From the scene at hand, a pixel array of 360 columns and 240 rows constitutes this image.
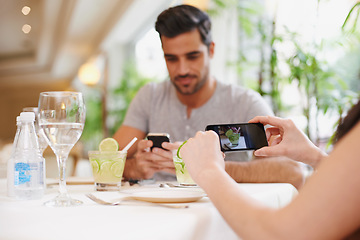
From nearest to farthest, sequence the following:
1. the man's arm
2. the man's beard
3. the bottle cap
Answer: the bottle cap, the man's arm, the man's beard

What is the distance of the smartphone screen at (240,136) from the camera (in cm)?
116

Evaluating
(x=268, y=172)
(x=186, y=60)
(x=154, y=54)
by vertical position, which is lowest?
(x=268, y=172)

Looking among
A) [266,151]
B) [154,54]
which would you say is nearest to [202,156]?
[266,151]

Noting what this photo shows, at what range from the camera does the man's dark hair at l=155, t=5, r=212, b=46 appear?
7.52ft

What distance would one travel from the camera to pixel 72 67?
41.2 feet

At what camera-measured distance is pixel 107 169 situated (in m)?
1.30

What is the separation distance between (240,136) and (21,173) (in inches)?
25.6

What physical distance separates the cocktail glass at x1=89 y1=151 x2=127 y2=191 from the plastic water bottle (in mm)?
216

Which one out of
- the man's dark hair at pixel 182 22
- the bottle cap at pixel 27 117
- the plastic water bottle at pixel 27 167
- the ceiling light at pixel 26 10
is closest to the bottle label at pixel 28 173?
the plastic water bottle at pixel 27 167

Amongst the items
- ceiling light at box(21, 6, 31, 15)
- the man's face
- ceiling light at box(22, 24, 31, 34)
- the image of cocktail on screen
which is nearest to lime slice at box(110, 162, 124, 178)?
the image of cocktail on screen

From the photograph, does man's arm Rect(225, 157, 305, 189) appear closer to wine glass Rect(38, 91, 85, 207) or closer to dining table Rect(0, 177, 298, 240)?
dining table Rect(0, 177, 298, 240)

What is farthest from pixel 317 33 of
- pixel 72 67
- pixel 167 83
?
pixel 72 67

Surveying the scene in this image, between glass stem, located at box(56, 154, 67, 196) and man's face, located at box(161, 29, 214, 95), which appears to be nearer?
glass stem, located at box(56, 154, 67, 196)

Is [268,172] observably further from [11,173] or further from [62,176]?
[11,173]
